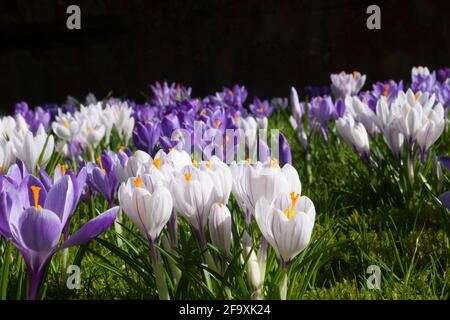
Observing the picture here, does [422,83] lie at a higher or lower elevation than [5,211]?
higher

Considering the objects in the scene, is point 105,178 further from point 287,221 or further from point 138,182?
point 287,221

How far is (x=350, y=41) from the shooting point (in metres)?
6.20

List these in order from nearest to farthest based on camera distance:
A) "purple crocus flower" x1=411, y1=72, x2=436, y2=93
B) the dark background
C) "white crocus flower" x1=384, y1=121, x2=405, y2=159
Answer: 1. "white crocus flower" x1=384, y1=121, x2=405, y2=159
2. "purple crocus flower" x1=411, y1=72, x2=436, y2=93
3. the dark background

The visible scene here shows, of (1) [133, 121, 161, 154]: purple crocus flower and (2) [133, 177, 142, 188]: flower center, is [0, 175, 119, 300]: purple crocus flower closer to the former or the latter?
(2) [133, 177, 142, 188]: flower center

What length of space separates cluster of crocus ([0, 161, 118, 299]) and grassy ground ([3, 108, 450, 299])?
0.18 metres

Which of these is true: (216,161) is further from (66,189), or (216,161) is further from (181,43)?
(181,43)

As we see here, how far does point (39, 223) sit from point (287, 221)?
16.1 inches

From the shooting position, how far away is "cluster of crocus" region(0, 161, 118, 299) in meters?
1.11

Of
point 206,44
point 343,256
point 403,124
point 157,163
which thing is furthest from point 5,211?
point 206,44

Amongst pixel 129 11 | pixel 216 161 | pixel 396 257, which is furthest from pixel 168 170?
pixel 129 11

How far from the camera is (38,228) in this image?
1.11 metres

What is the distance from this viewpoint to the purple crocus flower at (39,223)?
43.4 inches

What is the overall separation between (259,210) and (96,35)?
6.03 meters

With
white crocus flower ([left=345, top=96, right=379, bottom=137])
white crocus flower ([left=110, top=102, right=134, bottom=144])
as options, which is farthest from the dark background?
white crocus flower ([left=345, top=96, right=379, bottom=137])
